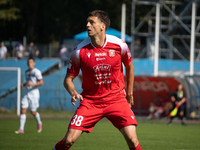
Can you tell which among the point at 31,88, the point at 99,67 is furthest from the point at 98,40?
the point at 31,88

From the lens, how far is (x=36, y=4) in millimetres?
44875

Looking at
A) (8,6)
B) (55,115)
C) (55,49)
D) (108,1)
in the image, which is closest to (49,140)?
(55,115)

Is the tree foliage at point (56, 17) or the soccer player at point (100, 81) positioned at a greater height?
the tree foliage at point (56, 17)

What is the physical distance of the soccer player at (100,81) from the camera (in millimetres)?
6492

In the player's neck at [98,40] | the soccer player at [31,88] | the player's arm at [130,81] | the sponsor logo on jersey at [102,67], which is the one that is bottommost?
the soccer player at [31,88]

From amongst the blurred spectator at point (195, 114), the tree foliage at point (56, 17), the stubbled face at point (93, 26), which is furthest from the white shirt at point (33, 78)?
the tree foliage at point (56, 17)

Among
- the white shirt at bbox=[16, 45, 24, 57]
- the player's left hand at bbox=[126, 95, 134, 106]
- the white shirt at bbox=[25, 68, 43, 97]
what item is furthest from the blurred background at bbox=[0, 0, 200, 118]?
the player's left hand at bbox=[126, 95, 134, 106]

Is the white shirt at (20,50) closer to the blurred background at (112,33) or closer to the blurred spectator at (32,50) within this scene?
the blurred background at (112,33)

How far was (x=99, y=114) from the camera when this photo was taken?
6559 millimetres

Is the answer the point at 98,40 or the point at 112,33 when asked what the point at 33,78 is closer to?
the point at 98,40

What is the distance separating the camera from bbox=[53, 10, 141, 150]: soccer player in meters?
6.49

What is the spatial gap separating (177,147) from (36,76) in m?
5.35

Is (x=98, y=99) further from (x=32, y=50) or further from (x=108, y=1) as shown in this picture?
(x=108, y=1)

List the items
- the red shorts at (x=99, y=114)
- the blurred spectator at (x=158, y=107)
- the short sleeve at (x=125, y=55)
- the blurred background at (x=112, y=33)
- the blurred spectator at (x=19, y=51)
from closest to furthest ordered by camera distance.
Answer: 1. the red shorts at (x=99, y=114)
2. the short sleeve at (x=125, y=55)
3. the blurred spectator at (x=158, y=107)
4. the blurred background at (x=112, y=33)
5. the blurred spectator at (x=19, y=51)
